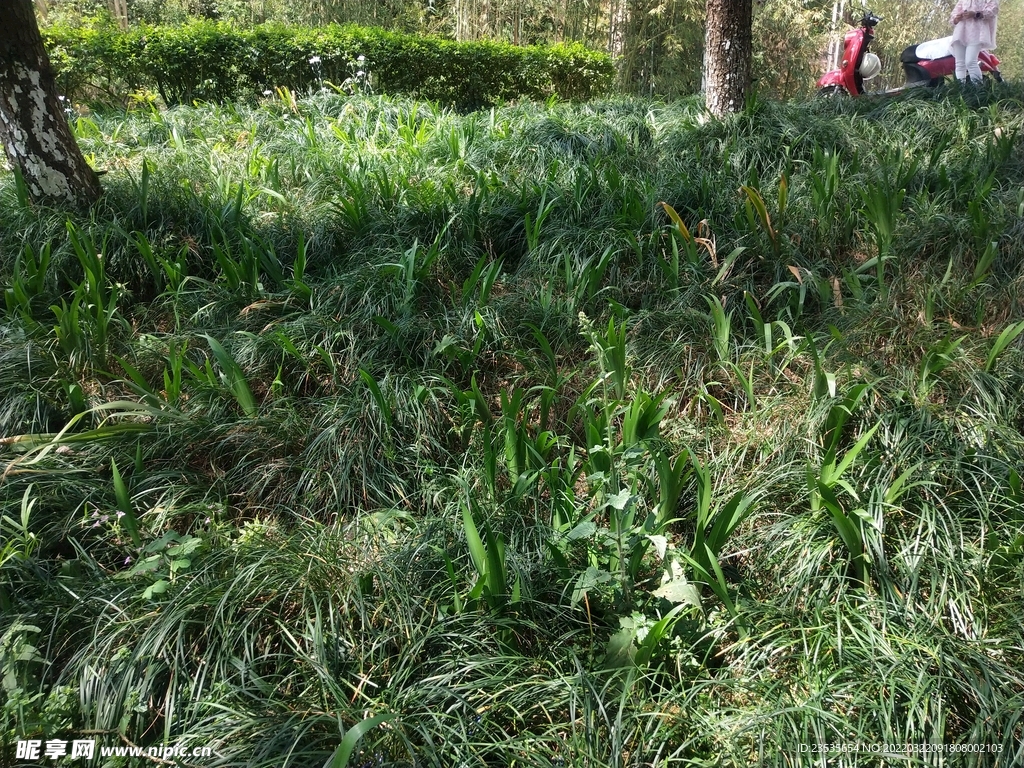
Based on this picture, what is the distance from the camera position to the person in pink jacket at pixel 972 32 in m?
6.80

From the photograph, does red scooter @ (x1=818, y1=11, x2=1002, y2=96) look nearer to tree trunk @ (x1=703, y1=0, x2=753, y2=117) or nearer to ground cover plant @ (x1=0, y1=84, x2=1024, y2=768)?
tree trunk @ (x1=703, y1=0, x2=753, y2=117)

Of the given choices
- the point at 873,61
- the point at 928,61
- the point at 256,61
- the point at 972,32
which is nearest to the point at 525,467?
the point at 256,61

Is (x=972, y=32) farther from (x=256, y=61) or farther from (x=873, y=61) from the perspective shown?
(x=256, y=61)

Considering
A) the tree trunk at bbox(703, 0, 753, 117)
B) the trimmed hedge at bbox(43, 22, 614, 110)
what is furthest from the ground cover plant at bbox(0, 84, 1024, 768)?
the trimmed hedge at bbox(43, 22, 614, 110)

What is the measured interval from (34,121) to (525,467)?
3578 mm

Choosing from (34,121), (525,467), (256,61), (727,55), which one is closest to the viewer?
(525,467)

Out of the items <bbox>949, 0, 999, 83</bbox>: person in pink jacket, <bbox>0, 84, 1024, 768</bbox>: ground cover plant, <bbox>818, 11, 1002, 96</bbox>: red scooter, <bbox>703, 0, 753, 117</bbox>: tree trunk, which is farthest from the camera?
<bbox>818, 11, 1002, 96</bbox>: red scooter

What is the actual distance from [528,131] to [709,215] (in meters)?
1.99

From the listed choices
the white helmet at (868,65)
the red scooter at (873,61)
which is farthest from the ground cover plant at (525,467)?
the white helmet at (868,65)

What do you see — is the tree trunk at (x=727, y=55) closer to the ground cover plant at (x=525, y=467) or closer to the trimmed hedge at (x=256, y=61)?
the ground cover plant at (x=525, y=467)

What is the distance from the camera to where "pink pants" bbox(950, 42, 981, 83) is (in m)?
7.07

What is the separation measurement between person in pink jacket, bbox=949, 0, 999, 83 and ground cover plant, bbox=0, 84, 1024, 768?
3.47 meters

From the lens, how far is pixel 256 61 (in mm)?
7816

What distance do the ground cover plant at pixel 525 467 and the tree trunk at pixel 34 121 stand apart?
0.26 meters
